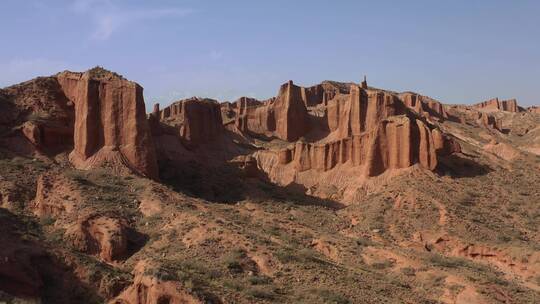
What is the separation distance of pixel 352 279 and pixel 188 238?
8177 millimetres

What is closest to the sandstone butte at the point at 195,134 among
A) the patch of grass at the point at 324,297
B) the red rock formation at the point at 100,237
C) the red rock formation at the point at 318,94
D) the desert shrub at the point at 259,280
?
the red rock formation at the point at 100,237

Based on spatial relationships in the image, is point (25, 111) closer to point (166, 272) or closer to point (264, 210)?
point (264, 210)

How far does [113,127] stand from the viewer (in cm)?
4116

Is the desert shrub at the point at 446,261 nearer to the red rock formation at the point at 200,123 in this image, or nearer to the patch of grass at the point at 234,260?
the patch of grass at the point at 234,260

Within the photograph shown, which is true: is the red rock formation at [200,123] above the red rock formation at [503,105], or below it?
below

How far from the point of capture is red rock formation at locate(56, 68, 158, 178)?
40.7 metres

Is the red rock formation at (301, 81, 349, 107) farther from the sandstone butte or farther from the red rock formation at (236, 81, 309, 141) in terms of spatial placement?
the sandstone butte

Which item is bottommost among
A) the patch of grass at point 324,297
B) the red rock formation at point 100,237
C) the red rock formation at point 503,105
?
the patch of grass at point 324,297

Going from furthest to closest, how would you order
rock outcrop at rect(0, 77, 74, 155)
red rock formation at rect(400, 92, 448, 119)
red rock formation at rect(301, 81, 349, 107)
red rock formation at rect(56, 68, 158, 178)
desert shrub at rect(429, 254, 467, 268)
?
red rock formation at rect(400, 92, 448, 119)
red rock formation at rect(301, 81, 349, 107)
red rock formation at rect(56, 68, 158, 178)
rock outcrop at rect(0, 77, 74, 155)
desert shrub at rect(429, 254, 467, 268)

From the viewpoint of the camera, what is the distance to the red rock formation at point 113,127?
133ft

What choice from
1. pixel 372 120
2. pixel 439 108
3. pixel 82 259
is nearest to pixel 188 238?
pixel 82 259

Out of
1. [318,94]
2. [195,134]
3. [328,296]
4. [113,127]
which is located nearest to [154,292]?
[328,296]

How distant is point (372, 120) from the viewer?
214 feet

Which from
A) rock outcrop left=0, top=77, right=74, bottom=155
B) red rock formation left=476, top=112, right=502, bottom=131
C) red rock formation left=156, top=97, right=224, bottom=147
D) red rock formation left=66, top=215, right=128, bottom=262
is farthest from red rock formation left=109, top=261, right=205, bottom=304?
red rock formation left=476, top=112, right=502, bottom=131
